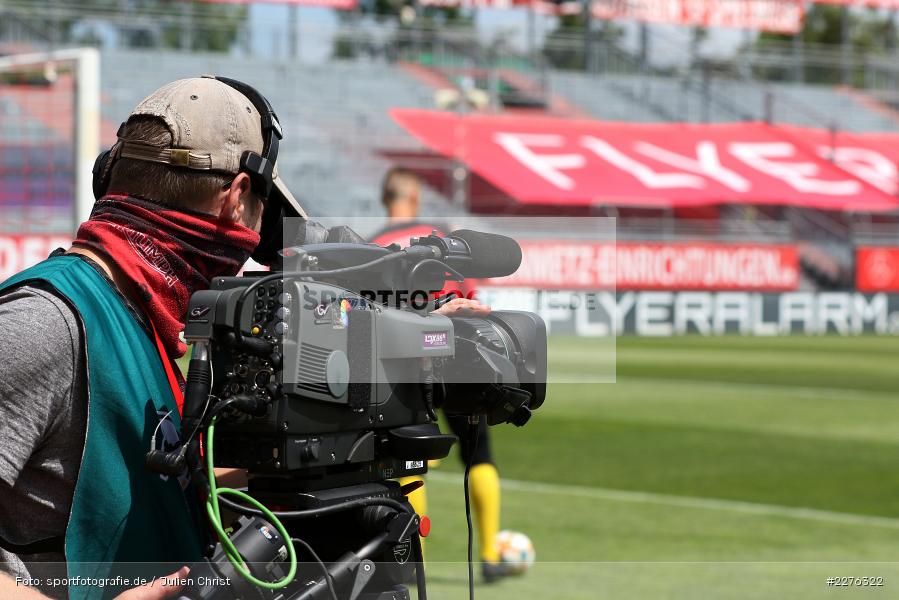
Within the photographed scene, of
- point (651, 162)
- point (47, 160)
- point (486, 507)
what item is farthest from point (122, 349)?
point (651, 162)

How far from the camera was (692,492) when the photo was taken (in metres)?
8.62

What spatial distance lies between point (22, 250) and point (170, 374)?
9854 millimetres

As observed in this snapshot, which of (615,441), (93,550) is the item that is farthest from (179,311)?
(615,441)

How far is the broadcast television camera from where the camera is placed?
6.41 feet

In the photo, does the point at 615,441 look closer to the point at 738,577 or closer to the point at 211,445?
the point at 738,577

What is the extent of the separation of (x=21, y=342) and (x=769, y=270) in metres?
27.7

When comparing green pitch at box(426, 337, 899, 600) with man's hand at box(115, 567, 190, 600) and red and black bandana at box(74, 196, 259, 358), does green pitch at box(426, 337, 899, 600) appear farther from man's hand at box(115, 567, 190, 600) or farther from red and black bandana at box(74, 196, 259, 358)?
man's hand at box(115, 567, 190, 600)

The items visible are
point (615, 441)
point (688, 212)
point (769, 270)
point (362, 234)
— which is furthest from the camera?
point (688, 212)

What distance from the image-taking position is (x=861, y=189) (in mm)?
33031

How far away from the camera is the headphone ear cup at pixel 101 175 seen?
2248 millimetres

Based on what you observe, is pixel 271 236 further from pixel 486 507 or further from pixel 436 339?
pixel 486 507

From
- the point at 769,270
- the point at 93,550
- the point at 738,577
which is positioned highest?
the point at 93,550

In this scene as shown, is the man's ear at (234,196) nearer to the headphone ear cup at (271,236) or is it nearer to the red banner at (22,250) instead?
the headphone ear cup at (271,236)

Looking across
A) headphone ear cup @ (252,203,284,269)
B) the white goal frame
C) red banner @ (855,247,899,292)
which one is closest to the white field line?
the white goal frame
